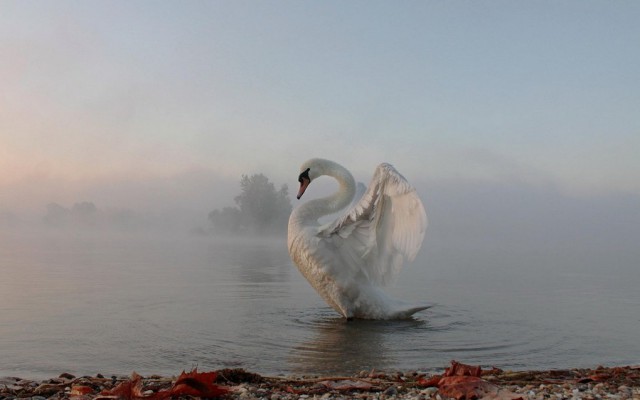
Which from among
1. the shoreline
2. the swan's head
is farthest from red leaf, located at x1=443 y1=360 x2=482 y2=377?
the swan's head

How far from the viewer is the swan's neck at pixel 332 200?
11484 millimetres

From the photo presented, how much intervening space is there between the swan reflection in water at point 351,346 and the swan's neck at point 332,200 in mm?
1801

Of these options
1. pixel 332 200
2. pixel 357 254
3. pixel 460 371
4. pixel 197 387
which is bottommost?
pixel 197 387

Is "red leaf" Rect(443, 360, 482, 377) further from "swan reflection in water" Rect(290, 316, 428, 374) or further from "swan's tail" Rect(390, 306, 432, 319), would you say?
"swan's tail" Rect(390, 306, 432, 319)

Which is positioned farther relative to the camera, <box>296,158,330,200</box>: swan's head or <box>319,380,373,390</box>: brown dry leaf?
<box>296,158,330,200</box>: swan's head

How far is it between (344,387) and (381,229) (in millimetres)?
5340

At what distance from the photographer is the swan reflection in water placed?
7.23 meters

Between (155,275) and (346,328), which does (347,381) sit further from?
(155,275)

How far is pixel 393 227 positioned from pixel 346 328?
66.0 inches

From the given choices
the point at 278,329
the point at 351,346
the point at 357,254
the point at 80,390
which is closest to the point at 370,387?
the point at 80,390

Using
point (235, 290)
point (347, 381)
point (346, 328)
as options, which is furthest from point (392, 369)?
point (235, 290)

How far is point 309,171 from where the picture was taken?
1249 centimetres

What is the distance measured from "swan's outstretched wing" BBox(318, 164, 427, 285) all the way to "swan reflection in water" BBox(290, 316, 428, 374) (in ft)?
3.06

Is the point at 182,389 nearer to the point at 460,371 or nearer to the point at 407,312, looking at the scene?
the point at 460,371
